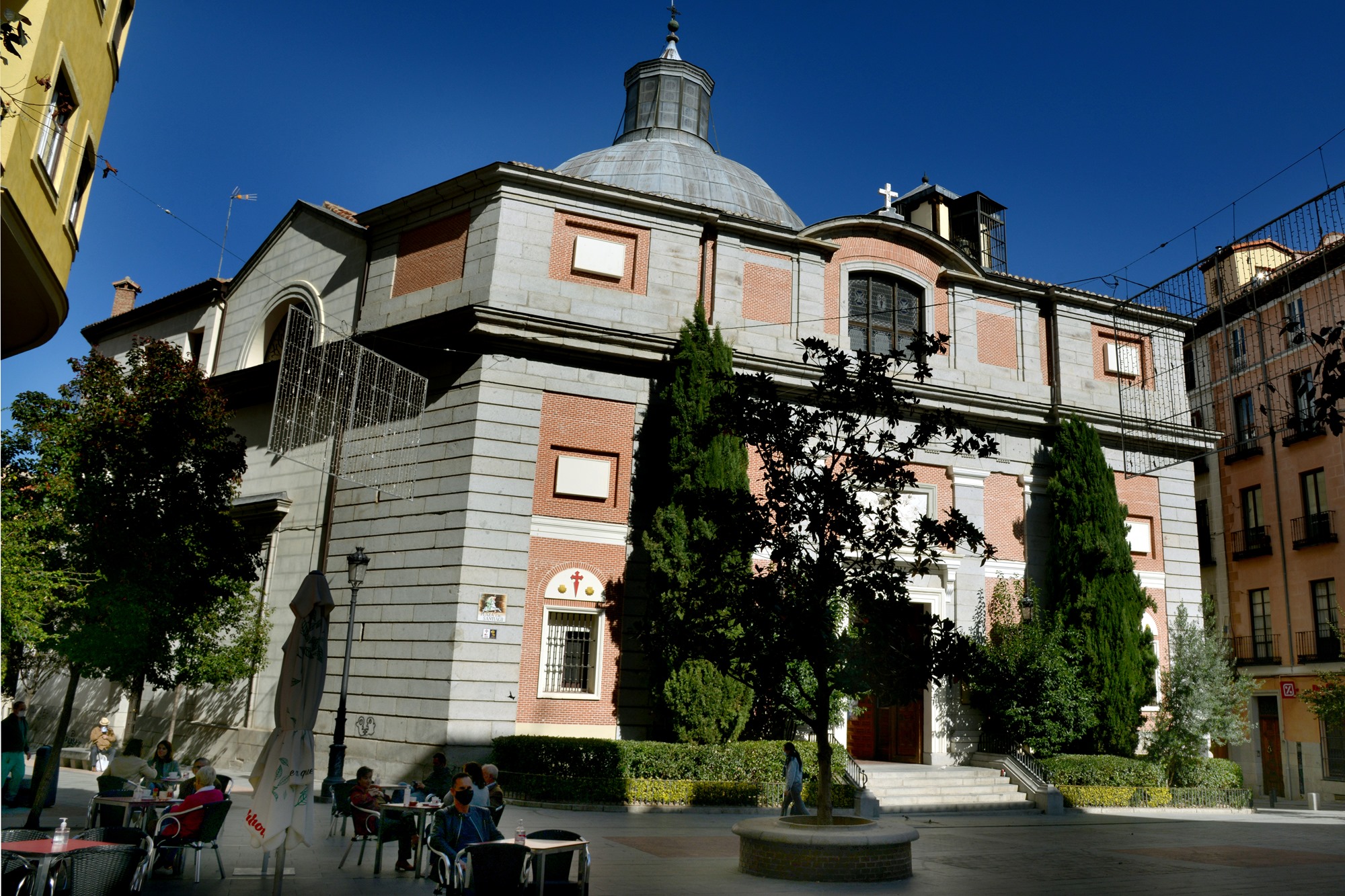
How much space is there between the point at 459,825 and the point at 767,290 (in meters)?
15.6

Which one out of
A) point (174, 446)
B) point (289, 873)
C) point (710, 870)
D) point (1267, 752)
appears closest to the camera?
point (289, 873)

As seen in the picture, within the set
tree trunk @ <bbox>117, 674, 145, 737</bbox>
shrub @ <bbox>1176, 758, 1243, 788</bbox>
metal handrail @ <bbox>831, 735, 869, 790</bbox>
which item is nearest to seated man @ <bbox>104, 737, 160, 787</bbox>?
tree trunk @ <bbox>117, 674, 145, 737</bbox>

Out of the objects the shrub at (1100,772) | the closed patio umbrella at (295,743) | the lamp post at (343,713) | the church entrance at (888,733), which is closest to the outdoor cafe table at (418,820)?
the closed patio umbrella at (295,743)

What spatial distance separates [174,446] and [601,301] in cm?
858

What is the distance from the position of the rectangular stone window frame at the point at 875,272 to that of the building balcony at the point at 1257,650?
615 inches

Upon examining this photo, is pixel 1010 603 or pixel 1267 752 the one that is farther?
pixel 1267 752

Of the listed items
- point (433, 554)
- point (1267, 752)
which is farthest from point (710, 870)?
point (1267, 752)

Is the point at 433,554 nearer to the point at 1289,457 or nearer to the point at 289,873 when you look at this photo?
the point at 289,873

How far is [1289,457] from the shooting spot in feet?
102

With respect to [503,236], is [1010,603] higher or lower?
lower

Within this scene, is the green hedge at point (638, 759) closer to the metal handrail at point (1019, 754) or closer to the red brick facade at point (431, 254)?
the metal handrail at point (1019, 754)

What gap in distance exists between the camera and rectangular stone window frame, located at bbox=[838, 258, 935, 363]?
2345 centimetres

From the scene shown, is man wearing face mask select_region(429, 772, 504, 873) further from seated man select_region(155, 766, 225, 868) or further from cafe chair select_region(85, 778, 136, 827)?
cafe chair select_region(85, 778, 136, 827)

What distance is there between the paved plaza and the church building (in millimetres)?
3167
